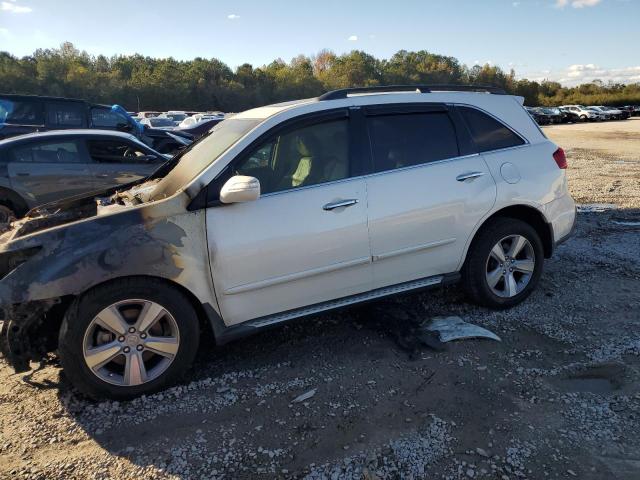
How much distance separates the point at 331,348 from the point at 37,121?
10401 millimetres

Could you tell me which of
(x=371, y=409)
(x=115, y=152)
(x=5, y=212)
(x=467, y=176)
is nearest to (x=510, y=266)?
(x=467, y=176)

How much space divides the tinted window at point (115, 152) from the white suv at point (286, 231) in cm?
384

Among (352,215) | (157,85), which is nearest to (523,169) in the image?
(352,215)

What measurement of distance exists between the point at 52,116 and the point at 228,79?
82506 millimetres

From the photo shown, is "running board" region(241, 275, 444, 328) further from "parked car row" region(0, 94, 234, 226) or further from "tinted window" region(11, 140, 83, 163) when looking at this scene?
"tinted window" region(11, 140, 83, 163)

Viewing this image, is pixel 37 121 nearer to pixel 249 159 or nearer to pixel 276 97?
pixel 249 159

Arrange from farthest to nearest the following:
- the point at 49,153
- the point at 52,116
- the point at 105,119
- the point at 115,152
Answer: the point at 105,119 < the point at 52,116 < the point at 115,152 < the point at 49,153

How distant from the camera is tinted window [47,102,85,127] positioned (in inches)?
446

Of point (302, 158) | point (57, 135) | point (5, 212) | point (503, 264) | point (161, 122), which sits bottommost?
point (503, 264)

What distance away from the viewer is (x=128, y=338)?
316cm

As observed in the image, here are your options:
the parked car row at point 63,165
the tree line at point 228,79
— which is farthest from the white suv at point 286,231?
the tree line at point 228,79

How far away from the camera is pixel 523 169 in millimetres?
4273

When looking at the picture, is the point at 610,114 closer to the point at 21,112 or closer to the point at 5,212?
the point at 21,112

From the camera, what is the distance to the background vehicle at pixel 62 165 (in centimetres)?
717
